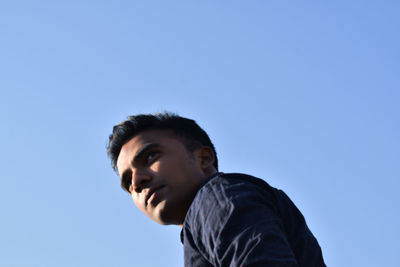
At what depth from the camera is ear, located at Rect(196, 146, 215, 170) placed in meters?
4.34

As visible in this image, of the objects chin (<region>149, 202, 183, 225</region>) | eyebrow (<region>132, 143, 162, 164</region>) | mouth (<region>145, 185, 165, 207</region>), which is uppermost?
eyebrow (<region>132, 143, 162, 164</region>)

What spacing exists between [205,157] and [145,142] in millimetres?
472

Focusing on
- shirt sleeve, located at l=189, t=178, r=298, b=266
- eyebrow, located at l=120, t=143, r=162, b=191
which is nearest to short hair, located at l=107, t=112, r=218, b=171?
eyebrow, located at l=120, t=143, r=162, b=191

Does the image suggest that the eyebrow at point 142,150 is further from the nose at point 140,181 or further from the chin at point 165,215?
the chin at point 165,215

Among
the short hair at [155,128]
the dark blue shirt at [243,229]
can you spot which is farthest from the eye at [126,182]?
the dark blue shirt at [243,229]

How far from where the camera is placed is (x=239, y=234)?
9.16 feet

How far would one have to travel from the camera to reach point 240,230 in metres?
2.81

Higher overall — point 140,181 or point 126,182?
point 126,182

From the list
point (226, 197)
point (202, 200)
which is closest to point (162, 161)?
point (202, 200)

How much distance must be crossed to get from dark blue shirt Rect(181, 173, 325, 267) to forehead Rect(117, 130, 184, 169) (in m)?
0.94

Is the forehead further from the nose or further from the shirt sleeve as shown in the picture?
the shirt sleeve

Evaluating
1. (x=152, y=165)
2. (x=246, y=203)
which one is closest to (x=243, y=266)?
(x=246, y=203)

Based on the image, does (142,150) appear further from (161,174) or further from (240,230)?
(240,230)

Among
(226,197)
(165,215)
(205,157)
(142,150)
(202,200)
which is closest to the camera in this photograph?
(226,197)
